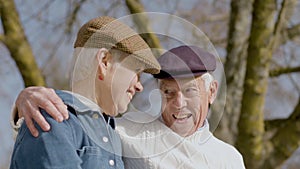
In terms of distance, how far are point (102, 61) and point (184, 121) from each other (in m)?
0.46

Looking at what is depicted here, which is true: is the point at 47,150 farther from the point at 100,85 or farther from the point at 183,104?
the point at 183,104

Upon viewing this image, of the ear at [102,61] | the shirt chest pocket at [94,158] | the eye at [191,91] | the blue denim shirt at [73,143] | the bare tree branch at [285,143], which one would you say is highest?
the ear at [102,61]

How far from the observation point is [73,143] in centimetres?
128

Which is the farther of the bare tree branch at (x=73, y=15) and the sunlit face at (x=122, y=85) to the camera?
the bare tree branch at (x=73, y=15)

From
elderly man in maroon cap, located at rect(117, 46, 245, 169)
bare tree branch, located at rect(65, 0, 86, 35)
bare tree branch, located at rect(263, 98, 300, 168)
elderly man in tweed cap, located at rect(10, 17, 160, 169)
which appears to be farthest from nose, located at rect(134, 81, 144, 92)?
bare tree branch, located at rect(65, 0, 86, 35)

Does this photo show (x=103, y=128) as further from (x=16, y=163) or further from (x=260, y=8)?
(x=260, y=8)

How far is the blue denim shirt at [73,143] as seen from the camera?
1227mm

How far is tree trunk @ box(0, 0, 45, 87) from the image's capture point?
4605 millimetres

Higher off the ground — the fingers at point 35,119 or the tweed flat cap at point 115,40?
the tweed flat cap at point 115,40

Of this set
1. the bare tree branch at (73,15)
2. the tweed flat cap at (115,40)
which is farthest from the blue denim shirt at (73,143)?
the bare tree branch at (73,15)

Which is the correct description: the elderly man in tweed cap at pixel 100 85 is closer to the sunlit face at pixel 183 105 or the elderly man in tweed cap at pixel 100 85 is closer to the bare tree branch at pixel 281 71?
the sunlit face at pixel 183 105

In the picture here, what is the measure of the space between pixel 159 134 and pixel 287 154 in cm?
328

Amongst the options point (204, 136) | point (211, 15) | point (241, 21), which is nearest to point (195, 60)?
point (204, 136)

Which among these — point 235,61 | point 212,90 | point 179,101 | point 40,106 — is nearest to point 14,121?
point 40,106
